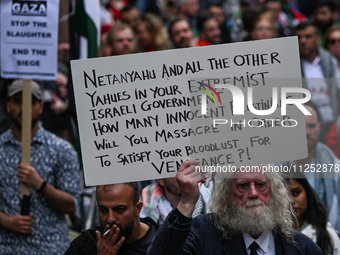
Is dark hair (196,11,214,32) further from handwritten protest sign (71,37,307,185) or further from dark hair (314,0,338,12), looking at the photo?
handwritten protest sign (71,37,307,185)

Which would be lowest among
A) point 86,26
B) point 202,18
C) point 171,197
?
point 171,197

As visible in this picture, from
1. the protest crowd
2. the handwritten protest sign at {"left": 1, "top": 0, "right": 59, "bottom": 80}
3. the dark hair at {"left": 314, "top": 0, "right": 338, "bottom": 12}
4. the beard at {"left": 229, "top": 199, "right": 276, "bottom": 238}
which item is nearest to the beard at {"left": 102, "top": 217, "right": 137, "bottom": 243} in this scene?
the protest crowd

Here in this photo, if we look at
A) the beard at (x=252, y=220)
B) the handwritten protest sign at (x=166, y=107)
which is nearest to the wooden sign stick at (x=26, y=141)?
the handwritten protest sign at (x=166, y=107)

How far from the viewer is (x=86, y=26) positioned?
6000 millimetres

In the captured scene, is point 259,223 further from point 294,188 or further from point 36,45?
point 36,45

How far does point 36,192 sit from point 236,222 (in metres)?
2.02

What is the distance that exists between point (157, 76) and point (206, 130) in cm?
46

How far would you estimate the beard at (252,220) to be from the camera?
3.29m

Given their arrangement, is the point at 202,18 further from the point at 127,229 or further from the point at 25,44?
the point at 127,229

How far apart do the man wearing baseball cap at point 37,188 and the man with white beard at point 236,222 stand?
66.6 inches

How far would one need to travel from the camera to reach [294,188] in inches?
165

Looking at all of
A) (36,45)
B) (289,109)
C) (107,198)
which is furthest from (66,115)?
(289,109)

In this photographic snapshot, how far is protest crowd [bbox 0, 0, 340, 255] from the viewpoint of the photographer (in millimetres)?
3301

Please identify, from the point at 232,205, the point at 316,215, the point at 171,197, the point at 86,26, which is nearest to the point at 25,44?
the point at 86,26
